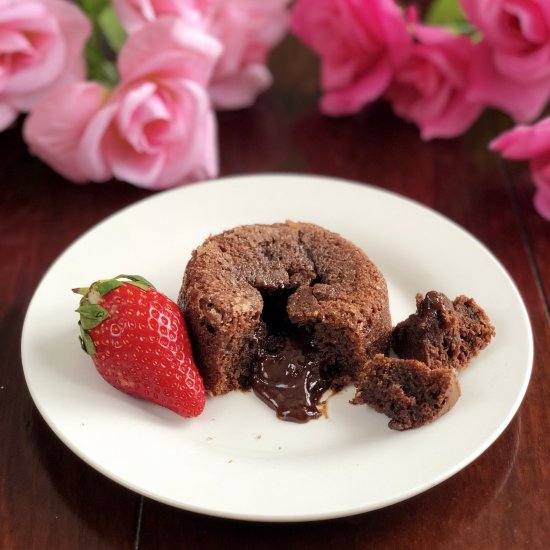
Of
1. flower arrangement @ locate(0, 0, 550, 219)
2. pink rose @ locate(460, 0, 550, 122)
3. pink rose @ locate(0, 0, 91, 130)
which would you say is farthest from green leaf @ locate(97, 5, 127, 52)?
pink rose @ locate(460, 0, 550, 122)

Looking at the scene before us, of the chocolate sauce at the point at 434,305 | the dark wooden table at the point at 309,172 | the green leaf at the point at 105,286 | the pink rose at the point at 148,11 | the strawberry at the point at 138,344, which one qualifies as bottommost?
the dark wooden table at the point at 309,172

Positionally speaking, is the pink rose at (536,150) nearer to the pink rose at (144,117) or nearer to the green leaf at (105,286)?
the pink rose at (144,117)

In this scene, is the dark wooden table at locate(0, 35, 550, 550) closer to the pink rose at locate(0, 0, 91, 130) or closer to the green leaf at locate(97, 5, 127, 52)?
the pink rose at locate(0, 0, 91, 130)

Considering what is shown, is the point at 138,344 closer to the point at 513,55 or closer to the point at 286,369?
the point at 286,369

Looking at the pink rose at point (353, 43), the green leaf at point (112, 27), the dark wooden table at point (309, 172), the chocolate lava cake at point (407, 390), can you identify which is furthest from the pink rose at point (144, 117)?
the chocolate lava cake at point (407, 390)

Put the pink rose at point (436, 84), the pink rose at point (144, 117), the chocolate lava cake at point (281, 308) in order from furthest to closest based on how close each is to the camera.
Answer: the pink rose at point (436, 84), the pink rose at point (144, 117), the chocolate lava cake at point (281, 308)

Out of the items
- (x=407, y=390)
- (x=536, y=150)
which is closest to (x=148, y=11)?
(x=536, y=150)
